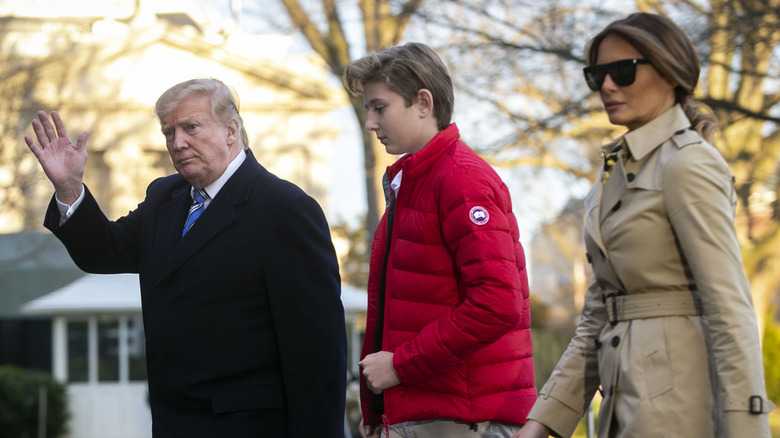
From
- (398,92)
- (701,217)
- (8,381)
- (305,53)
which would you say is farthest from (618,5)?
(8,381)

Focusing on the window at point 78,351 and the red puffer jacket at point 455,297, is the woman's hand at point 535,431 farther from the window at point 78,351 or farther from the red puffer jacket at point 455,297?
the window at point 78,351

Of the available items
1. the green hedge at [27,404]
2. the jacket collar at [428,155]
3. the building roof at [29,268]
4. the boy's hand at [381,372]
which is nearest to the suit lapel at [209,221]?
the jacket collar at [428,155]

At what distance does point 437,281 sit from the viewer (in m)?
3.33

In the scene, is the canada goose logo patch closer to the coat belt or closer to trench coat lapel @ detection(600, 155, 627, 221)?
trench coat lapel @ detection(600, 155, 627, 221)

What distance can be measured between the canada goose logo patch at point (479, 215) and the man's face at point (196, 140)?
1062 millimetres

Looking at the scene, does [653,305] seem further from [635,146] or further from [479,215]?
[479,215]

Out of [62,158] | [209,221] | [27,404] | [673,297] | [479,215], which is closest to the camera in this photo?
[673,297]

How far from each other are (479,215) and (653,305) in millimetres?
721

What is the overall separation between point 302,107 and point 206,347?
24515 millimetres

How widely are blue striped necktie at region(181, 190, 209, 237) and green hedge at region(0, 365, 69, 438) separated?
18.4 meters

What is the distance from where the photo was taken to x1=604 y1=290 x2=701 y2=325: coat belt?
265 centimetres

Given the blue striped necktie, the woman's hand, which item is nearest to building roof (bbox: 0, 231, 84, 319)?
the blue striped necktie

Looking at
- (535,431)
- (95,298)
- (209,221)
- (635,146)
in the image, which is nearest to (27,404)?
(95,298)

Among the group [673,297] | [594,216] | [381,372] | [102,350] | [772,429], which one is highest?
[102,350]
